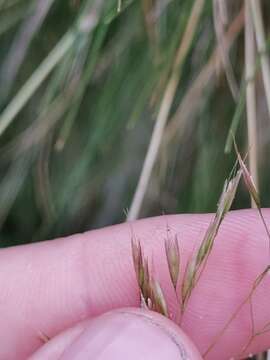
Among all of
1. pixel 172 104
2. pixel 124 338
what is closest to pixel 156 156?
pixel 172 104

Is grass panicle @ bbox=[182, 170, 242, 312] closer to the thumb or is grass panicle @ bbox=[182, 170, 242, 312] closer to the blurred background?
the thumb

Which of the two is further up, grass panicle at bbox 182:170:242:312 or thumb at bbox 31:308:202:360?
grass panicle at bbox 182:170:242:312

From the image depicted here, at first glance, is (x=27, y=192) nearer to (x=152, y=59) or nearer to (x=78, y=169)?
(x=78, y=169)

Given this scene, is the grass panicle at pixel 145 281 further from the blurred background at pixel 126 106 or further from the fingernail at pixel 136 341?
the blurred background at pixel 126 106

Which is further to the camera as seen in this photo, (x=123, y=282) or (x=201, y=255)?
(x=123, y=282)

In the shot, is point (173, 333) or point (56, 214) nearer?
point (173, 333)

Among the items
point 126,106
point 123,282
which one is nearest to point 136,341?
point 123,282

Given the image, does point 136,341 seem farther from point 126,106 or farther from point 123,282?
point 126,106

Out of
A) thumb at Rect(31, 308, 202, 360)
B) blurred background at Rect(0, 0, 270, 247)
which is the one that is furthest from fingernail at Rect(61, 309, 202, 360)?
blurred background at Rect(0, 0, 270, 247)
